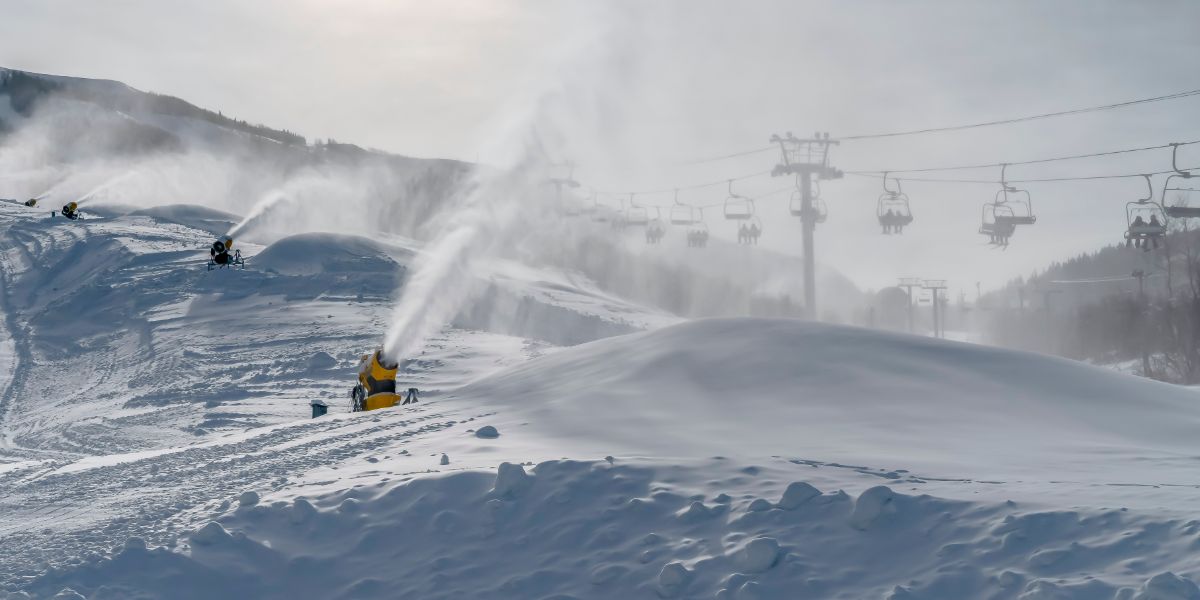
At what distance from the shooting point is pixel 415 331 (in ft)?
95.2

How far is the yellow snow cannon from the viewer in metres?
16.3

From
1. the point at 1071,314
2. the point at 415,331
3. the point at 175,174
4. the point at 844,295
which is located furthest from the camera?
the point at 844,295

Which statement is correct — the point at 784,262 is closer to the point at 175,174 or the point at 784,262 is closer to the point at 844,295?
the point at 844,295

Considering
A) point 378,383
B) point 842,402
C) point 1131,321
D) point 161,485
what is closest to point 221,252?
point 378,383

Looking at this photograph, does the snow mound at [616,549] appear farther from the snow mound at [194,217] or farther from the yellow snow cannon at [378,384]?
the snow mound at [194,217]

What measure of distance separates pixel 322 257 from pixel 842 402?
1089 inches

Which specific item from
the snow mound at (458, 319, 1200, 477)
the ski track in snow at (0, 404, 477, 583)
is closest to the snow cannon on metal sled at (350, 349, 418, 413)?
the snow mound at (458, 319, 1200, 477)

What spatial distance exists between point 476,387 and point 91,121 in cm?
10493

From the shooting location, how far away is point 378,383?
648 inches

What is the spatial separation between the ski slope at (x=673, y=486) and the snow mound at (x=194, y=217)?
92.1ft

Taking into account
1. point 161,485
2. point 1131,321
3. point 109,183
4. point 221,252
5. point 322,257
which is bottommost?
point 1131,321

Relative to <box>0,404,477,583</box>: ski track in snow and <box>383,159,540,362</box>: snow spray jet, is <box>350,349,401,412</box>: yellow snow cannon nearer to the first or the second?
<box>383,159,540,362</box>: snow spray jet

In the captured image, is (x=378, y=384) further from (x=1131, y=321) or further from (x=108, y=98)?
(x=108, y=98)

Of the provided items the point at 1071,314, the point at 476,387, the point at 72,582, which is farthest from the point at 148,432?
the point at 1071,314
